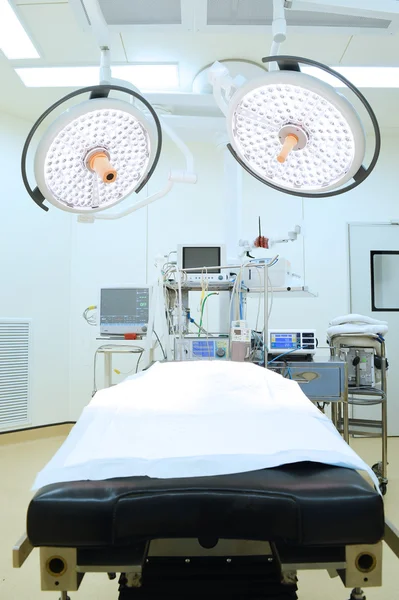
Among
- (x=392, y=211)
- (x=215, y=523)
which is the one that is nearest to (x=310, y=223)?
(x=392, y=211)

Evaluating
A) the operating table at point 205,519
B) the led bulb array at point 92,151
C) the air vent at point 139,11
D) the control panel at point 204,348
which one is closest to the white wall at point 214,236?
the control panel at point 204,348

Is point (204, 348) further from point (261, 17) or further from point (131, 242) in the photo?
point (131, 242)

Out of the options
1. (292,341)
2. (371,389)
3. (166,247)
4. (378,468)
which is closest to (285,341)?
(292,341)

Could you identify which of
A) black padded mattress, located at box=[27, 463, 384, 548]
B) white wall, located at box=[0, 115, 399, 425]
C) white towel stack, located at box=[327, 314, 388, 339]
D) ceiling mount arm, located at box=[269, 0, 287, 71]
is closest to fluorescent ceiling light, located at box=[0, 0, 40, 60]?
white wall, located at box=[0, 115, 399, 425]

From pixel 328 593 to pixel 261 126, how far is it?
1.72 meters

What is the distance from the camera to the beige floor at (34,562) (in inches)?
73.0

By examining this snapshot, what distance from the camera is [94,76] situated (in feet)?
11.6

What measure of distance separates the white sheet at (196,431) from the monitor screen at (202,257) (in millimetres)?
1528

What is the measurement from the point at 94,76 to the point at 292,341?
2396 mm

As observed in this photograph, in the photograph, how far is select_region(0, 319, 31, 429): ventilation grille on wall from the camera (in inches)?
164

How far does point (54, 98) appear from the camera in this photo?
4.09m

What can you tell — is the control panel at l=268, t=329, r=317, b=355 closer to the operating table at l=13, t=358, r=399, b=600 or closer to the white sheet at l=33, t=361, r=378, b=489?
the white sheet at l=33, t=361, r=378, b=489

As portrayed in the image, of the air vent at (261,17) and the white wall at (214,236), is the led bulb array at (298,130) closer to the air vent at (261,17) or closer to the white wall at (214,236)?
the air vent at (261,17)

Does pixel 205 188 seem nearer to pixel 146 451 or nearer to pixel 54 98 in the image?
pixel 54 98
